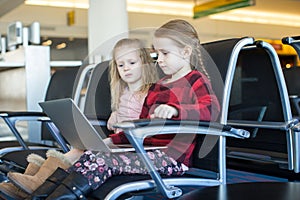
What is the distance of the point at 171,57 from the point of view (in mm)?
1837

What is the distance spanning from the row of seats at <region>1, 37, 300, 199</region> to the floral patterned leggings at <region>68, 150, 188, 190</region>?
36 mm

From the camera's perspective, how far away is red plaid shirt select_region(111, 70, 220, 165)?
169 cm

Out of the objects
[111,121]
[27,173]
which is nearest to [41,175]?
[27,173]

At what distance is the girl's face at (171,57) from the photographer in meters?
1.82

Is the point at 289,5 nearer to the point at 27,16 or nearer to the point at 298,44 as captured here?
the point at 27,16

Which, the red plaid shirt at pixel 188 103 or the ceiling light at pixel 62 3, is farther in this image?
the ceiling light at pixel 62 3

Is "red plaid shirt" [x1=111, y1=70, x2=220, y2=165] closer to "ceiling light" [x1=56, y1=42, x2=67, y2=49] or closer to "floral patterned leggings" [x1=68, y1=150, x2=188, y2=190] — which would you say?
"floral patterned leggings" [x1=68, y1=150, x2=188, y2=190]

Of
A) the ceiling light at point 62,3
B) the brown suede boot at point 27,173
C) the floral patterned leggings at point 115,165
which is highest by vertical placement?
the ceiling light at point 62,3

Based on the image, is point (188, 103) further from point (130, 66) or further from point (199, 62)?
point (130, 66)

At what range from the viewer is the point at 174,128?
4.78ft

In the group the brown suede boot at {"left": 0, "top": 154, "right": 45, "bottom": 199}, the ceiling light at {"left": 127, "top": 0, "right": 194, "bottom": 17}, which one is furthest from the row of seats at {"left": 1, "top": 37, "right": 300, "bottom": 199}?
the ceiling light at {"left": 127, "top": 0, "right": 194, "bottom": 17}

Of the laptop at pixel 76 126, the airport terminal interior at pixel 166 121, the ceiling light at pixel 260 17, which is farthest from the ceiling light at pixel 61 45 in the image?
the laptop at pixel 76 126

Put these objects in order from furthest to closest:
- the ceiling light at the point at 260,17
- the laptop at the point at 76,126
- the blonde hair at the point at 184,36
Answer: the ceiling light at the point at 260,17, the blonde hair at the point at 184,36, the laptop at the point at 76,126

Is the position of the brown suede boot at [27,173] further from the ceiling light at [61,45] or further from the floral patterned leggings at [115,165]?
the ceiling light at [61,45]
